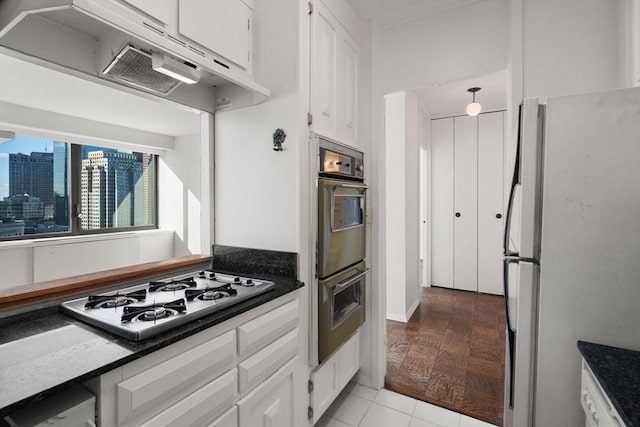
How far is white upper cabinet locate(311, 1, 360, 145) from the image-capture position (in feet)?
5.49

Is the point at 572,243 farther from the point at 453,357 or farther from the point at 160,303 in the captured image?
the point at 453,357

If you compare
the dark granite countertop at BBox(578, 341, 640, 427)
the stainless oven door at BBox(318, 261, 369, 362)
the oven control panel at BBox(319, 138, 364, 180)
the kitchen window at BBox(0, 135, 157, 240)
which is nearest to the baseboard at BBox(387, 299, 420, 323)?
the stainless oven door at BBox(318, 261, 369, 362)


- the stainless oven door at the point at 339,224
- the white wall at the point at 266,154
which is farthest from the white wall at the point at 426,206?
the white wall at the point at 266,154

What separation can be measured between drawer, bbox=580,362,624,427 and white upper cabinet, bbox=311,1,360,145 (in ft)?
4.90

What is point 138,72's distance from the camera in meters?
1.32

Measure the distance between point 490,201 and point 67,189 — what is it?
5.96m

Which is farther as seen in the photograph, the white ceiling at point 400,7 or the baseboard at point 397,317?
the baseboard at point 397,317

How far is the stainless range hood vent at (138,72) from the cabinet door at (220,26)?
0.67 ft

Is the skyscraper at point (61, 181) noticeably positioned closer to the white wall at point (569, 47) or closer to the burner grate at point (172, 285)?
the burner grate at point (172, 285)

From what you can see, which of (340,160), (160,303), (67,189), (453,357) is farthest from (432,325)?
(67,189)

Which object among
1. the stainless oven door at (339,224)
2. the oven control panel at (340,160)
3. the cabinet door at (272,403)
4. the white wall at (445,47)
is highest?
the white wall at (445,47)

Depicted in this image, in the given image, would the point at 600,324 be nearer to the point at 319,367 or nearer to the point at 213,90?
the point at 319,367

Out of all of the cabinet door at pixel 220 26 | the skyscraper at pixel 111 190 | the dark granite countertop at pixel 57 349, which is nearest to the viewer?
the dark granite countertop at pixel 57 349

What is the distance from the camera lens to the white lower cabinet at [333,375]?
5.45ft
